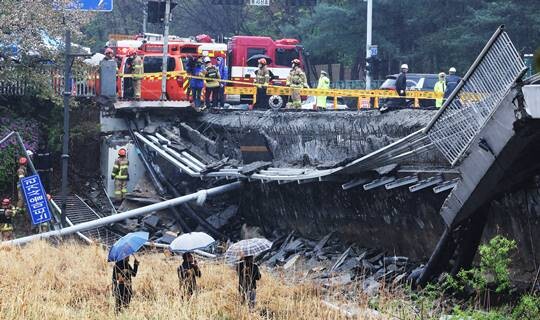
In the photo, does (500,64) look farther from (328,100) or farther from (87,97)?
(328,100)

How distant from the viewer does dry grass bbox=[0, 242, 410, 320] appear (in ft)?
35.1

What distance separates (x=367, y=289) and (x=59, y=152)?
42.6 feet

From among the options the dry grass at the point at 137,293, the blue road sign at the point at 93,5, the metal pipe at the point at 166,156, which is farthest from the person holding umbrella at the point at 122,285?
the blue road sign at the point at 93,5

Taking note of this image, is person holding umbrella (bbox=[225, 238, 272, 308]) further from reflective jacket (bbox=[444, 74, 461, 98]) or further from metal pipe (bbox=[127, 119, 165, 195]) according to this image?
reflective jacket (bbox=[444, 74, 461, 98])

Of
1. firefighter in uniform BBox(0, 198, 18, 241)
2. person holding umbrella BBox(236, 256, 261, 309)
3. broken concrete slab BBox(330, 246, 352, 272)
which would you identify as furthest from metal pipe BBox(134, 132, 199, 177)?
person holding umbrella BBox(236, 256, 261, 309)

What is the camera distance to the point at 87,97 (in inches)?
984

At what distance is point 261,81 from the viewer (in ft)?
82.0

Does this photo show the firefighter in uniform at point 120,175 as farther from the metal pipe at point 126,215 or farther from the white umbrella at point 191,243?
the white umbrella at point 191,243

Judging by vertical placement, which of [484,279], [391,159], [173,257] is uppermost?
[391,159]

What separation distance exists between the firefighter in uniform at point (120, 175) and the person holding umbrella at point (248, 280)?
11.3m

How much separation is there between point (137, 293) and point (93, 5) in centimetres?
1461

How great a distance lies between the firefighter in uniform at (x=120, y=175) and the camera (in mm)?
22422

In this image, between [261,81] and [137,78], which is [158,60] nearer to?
[137,78]

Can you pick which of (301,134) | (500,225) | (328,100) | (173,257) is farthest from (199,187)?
(500,225)
